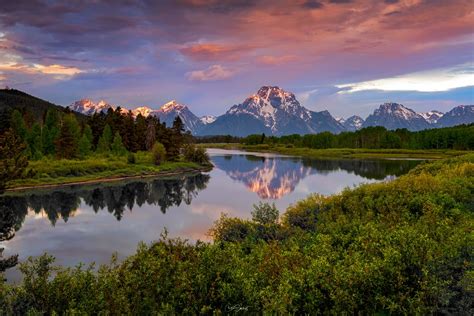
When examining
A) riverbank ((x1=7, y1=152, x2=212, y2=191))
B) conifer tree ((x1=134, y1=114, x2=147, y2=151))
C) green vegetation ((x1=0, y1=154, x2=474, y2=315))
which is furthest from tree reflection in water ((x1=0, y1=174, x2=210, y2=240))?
conifer tree ((x1=134, y1=114, x2=147, y2=151))

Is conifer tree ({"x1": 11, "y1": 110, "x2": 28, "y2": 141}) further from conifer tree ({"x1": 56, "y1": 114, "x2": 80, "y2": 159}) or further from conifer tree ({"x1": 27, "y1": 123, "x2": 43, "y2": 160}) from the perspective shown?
conifer tree ({"x1": 56, "y1": 114, "x2": 80, "y2": 159})

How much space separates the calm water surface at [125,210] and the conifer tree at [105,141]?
32892mm

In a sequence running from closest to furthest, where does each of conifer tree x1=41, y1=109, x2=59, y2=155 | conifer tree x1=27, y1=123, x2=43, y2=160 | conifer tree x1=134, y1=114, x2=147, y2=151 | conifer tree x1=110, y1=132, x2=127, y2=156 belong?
conifer tree x1=27, y1=123, x2=43, y2=160
conifer tree x1=41, y1=109, x2=59, y2=155
conifer tree x1=110, y1=132, x2=127, y2=156
conifer tree x1=134, y1=114, x2=147, y2=151

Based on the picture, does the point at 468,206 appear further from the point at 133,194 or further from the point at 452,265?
the point at 133,194

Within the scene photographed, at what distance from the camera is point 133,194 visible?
6444 centimetres

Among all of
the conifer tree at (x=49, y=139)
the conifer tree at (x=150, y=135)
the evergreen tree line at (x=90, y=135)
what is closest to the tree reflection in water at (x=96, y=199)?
the evergreen tree line at (x=90, y=135)

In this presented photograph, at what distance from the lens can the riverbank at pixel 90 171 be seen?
7344cm

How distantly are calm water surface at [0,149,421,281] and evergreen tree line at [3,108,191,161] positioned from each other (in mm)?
29579

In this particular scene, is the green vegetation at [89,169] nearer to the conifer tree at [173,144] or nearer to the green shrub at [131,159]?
the green shrub at [131,159]

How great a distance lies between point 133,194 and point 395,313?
57.2m

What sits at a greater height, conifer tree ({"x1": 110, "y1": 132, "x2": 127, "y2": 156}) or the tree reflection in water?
conifer tree ({"x1": 110, "y1": 132, "x2": 127, "y2": 156})

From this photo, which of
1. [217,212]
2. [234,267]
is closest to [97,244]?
[217,212]

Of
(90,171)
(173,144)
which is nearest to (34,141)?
(90,171)

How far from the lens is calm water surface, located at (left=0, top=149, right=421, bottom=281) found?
3400cm
